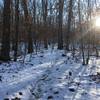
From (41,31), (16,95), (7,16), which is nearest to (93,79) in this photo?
(16,95)

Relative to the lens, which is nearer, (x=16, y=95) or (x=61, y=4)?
(x=16, y=95)

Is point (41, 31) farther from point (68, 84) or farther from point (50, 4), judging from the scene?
point (68, 84)

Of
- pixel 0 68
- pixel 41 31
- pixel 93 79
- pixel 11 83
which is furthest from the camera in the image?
pixel 41 31

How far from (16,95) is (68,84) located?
2.87m

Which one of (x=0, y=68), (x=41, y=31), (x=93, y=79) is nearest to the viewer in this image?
(x=93, y=79)

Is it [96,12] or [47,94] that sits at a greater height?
[96,12]

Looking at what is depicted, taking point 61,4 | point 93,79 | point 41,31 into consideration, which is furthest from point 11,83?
point 41,31

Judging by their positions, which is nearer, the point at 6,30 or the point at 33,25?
the point at 6,30

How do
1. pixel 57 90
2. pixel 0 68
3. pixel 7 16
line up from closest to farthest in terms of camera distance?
1. pixel 57 90
2. pixel 0 68
3. pixel 7 16

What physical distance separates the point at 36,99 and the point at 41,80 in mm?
3170

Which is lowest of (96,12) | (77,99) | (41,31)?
(77,99)

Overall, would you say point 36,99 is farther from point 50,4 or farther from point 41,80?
point 50,4

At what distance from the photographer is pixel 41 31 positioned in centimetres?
3850

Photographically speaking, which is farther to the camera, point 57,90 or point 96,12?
point 96,12
